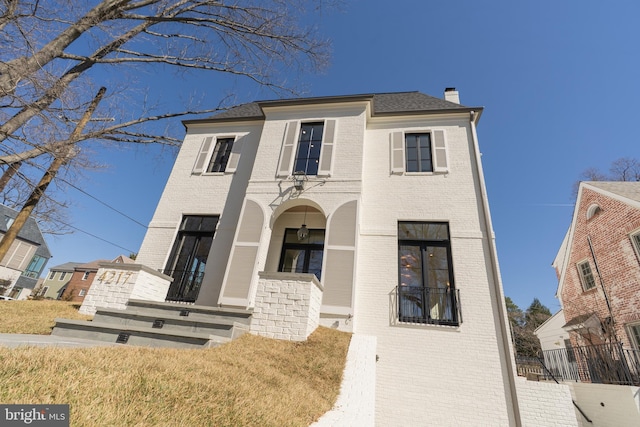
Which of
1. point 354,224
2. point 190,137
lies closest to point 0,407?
point 354,224

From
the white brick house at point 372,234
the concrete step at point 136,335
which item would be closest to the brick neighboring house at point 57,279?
the white brick house at point 372,234

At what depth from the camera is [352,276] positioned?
6.27 meters

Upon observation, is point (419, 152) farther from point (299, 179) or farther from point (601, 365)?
point (601, 365)

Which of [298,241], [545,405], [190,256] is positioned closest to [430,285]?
[545,405]

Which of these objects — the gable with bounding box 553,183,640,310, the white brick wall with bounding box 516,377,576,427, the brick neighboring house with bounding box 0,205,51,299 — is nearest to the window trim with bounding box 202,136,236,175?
the white brick wall with bounding box 516,377,576,427

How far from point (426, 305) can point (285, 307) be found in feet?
11.8

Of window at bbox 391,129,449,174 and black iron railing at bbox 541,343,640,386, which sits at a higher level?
window at bbox 391,129,449,174

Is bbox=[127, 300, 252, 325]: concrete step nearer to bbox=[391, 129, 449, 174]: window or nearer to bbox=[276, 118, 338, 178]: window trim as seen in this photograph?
bbox=[276, 118, 338, 178]: window trim

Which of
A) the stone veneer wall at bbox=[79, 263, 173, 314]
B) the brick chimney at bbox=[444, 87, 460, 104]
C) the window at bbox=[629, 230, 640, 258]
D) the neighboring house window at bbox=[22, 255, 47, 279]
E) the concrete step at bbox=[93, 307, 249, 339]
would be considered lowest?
the concrete step at bbox=[93, 307, 249, 339]

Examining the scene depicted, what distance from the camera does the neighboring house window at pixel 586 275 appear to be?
37.3 feet

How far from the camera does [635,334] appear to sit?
29.0 ft

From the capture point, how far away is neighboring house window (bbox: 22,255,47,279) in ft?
83.5

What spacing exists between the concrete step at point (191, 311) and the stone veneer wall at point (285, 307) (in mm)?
252

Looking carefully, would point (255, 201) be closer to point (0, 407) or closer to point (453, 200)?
point (453, 200)
